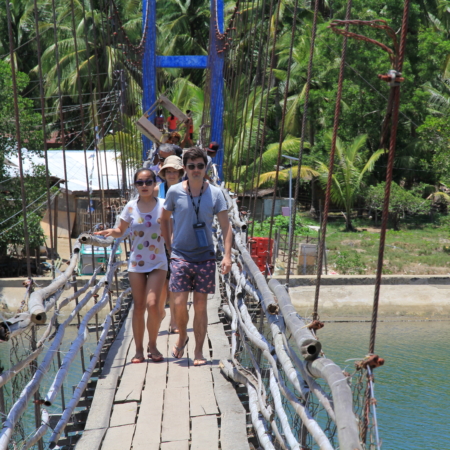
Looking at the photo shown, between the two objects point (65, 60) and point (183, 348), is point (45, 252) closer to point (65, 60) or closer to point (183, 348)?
point (65, 60)

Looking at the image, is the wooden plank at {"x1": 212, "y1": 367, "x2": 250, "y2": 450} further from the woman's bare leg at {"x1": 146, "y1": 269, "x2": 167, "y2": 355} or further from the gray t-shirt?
the gray t-shirt

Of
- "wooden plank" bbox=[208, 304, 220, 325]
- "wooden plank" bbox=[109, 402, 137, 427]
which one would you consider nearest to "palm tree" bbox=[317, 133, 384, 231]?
"wooden plank" bbox=[208, 304, 220, 325]

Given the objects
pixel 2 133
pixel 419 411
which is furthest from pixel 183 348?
pixel 2 133

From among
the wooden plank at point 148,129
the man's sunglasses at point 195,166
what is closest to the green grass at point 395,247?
the wooden plank at point 148,129

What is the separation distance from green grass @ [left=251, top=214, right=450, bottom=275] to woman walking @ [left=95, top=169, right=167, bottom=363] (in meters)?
8.53

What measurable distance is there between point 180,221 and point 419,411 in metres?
4.26

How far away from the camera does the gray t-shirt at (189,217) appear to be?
2.79 m

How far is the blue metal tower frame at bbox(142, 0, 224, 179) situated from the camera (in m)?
9.14

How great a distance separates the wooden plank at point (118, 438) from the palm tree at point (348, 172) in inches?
476

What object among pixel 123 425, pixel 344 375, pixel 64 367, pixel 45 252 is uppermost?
pixel 344 375

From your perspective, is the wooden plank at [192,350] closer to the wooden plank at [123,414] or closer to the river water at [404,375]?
the wooden plank at [123,414]

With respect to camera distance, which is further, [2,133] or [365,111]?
[365,111]

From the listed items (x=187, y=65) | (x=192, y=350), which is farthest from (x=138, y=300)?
(x=187, y=65)

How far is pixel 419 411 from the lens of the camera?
20.2 ft
